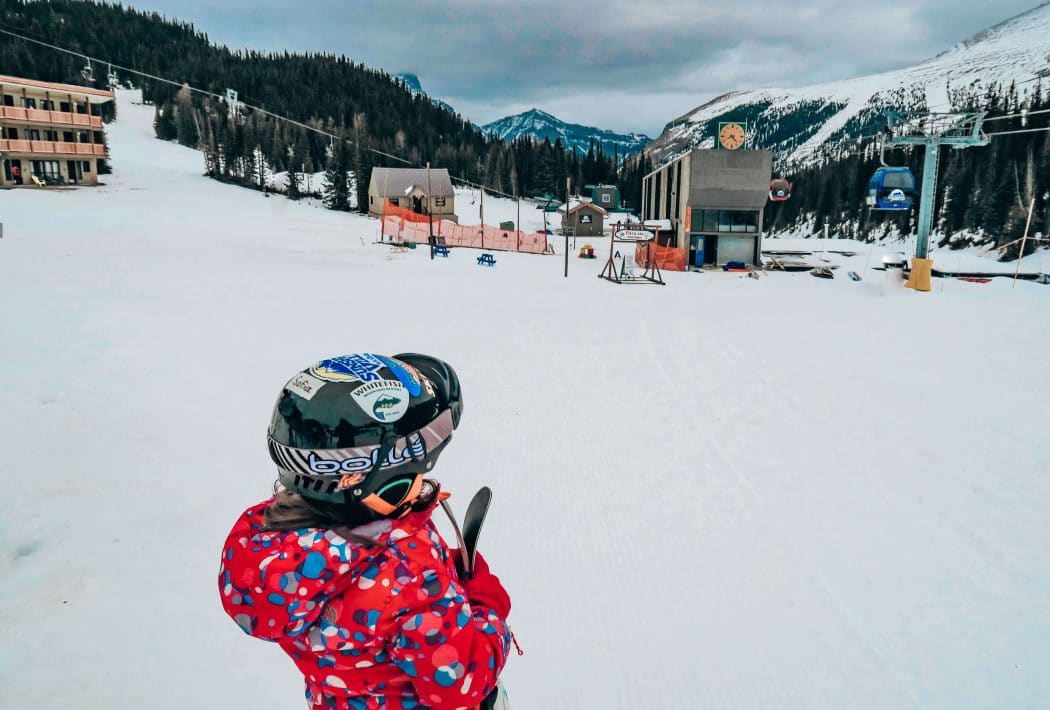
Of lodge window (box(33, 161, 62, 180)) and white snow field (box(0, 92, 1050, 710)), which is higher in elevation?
lodge window (box(33, 161, 62, 180))

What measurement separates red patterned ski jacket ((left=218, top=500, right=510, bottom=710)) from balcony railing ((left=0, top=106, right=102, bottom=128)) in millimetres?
56945

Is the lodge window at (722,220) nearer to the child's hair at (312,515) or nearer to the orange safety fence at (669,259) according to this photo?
the orange safety fence at (669,259)

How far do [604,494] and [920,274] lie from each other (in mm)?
22307

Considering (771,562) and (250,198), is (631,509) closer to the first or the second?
(771,562)

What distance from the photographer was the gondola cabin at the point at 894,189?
26.8 m

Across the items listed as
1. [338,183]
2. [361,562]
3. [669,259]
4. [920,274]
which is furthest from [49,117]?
[361,562]

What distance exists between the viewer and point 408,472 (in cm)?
181

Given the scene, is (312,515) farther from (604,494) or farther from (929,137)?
(929,137)

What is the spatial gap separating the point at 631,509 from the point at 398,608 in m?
5.13

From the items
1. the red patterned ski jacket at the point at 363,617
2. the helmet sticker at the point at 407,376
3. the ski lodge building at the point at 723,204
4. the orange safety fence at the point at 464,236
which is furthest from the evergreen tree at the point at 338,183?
the red patterned ski jacket at the point at 363,617

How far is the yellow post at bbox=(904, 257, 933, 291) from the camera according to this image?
909 inches

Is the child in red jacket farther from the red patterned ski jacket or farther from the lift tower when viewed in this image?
the lift tower

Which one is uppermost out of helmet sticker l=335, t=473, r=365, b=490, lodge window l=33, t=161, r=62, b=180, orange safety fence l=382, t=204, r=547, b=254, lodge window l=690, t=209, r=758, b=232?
lodge window l=33, t=161, r=62, b=180

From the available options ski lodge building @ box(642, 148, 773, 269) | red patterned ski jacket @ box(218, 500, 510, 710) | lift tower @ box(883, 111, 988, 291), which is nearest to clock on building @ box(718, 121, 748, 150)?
→ ski lodge building @ box(642, 148, 773, 269)
